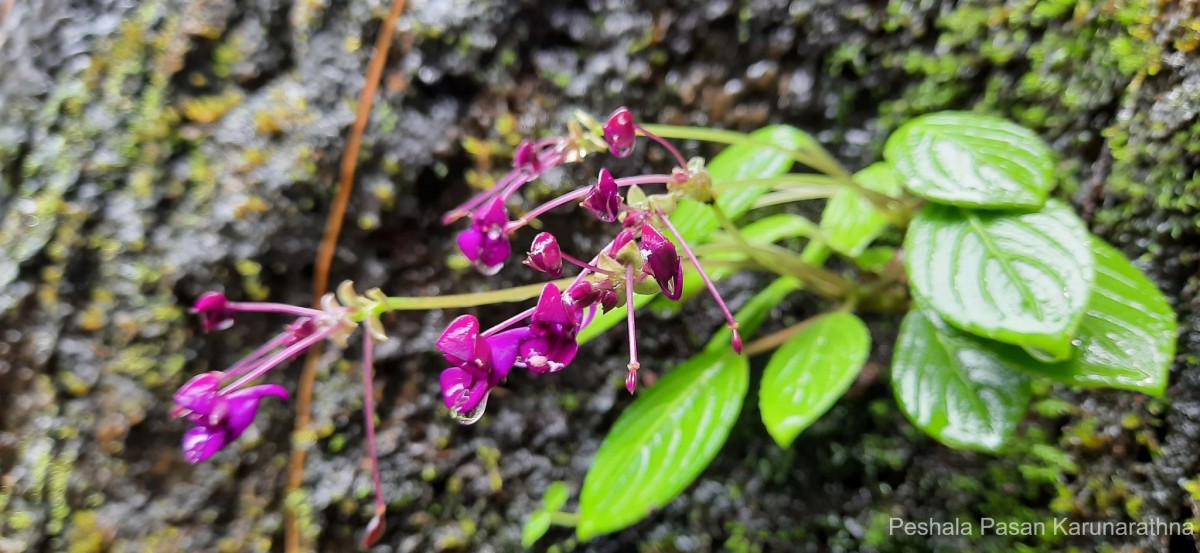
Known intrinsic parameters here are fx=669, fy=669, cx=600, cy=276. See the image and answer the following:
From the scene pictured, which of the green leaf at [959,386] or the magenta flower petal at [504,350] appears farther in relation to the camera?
the green leaf at [959,386]

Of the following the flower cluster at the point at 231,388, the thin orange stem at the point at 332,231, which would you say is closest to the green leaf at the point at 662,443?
the flower cluster at the point at 231,388

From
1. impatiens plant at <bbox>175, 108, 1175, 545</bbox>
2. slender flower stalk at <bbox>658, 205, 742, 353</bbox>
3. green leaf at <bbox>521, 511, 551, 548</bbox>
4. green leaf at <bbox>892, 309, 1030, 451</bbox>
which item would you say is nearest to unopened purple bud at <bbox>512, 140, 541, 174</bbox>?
impatiens plant at <bbox>175, 108, 1175, 545</bbox>

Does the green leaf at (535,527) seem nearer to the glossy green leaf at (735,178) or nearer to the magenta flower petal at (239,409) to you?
the glossy green leaf at (735,178)

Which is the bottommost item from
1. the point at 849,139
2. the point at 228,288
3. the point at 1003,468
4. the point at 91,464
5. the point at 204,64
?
the point at 91,464

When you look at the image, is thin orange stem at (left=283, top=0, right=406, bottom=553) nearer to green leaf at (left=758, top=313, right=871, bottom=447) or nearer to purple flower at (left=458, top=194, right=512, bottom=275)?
purple flower at (left=458, top=194, right=512, bottom=275)

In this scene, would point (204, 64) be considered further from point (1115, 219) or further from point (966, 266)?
point (1115, 219)

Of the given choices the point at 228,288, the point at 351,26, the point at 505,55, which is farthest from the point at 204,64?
the point at 505,55

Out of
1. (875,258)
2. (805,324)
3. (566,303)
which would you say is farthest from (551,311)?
(875,258)
